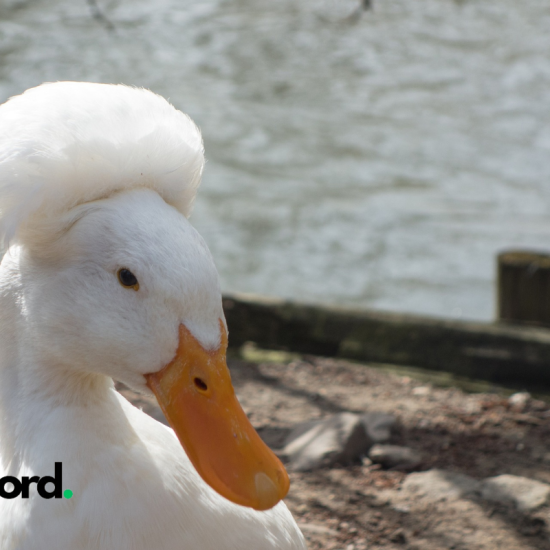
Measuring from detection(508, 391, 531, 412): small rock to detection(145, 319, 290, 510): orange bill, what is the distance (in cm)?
212

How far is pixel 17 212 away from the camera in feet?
4.71

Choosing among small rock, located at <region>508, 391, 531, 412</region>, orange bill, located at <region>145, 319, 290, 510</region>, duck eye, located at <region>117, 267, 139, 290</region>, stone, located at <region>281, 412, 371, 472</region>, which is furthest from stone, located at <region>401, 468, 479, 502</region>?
duck eye, located at <region>117, 267, 139, 290</region>

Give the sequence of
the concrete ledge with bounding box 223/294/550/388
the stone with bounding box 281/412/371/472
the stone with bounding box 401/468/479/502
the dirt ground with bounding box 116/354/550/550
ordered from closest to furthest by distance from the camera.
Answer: the dirt ground with bounding box 116/354/550/550 < the stone with bounding box 401/468/479/502 < the stone with bounding box 281/412/371/472 < the concrete ledge with bounding box 223/294/550/388

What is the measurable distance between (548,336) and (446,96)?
21.7 feet

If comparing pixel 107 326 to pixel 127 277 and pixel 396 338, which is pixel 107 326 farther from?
Result: pixel 396 338

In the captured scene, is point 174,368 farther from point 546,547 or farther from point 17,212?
point 546,547

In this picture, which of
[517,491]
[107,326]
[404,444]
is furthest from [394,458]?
[107,326]

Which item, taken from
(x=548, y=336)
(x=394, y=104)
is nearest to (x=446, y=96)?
(x=394, y=104)

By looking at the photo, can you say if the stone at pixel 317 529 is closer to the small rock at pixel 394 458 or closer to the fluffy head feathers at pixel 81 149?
the small rock at pixel 394 458

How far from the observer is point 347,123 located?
8.83 meters

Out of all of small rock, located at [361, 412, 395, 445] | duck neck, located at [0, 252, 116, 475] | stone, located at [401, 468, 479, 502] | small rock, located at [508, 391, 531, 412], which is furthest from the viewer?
small rock, located at [508, 391, 531, 412]

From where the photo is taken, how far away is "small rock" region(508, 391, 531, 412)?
10.9 feet

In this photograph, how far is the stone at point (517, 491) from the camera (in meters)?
2.53

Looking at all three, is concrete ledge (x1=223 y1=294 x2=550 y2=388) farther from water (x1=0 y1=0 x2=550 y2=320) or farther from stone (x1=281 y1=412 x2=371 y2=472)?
stone (x1=281 y1=412 x2=371 y2=472)
